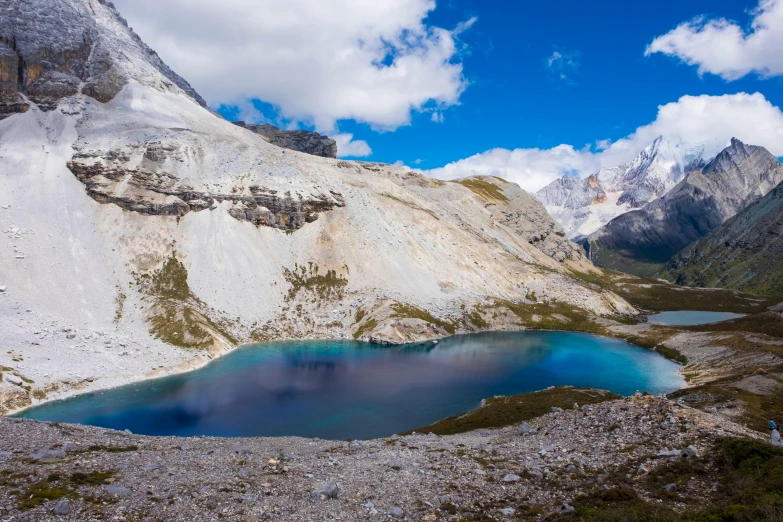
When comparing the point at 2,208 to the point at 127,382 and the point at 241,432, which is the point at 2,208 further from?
the point at 241,432

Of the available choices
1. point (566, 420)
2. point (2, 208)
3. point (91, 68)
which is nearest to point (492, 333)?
point (566, 420)

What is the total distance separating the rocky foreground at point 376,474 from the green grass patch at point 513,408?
42.9 feet

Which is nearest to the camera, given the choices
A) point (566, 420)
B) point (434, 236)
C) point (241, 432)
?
point (566, 420)

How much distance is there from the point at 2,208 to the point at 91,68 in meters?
78.5

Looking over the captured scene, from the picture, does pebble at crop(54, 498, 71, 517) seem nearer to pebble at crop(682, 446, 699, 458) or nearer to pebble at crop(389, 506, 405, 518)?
pebble at crop(389, 506, 405, 518)

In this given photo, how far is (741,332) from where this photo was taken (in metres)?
111

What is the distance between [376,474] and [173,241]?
118481mm

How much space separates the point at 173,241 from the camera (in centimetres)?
13112

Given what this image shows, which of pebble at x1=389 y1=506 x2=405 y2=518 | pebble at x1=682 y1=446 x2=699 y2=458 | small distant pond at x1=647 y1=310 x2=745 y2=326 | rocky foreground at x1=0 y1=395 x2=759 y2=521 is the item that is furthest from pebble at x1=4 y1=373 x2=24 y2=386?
small distant pond at x1=647 y1=310 x2=745 y2=326

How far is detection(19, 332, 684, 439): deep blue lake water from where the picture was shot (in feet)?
202

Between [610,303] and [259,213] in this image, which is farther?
[610,303]

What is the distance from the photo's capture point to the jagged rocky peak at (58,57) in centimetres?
15050

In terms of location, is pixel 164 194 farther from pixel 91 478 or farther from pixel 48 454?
pixel 91 478

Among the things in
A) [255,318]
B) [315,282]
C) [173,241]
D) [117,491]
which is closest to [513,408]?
[117,491]
